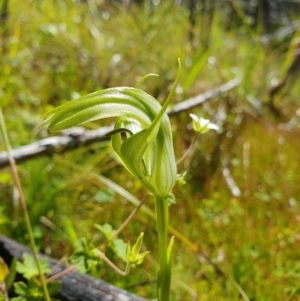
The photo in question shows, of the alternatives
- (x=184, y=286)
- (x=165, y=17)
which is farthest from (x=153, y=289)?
(x=165, y=17)

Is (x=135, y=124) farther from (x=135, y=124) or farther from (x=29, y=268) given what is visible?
(x=29, y=268)

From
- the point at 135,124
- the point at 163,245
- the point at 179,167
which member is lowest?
the point at 179,167

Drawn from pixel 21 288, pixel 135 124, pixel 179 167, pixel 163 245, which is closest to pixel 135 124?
pixel 135 124

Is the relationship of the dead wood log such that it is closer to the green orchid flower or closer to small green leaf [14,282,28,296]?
small green leaf [14,282,28,296]

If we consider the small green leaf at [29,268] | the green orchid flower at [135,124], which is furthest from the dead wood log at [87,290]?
the green orchid flower at [135,124]

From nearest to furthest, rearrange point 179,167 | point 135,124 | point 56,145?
point 135,124 < point 56,145 < point 179,167

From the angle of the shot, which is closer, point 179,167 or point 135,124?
point 135,124

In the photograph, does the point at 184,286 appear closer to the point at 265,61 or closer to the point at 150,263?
the point at 150,263

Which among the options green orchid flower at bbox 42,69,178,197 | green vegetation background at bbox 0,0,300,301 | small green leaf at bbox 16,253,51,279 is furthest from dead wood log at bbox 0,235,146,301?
green orchid flower at bbox 42,69,178,197
